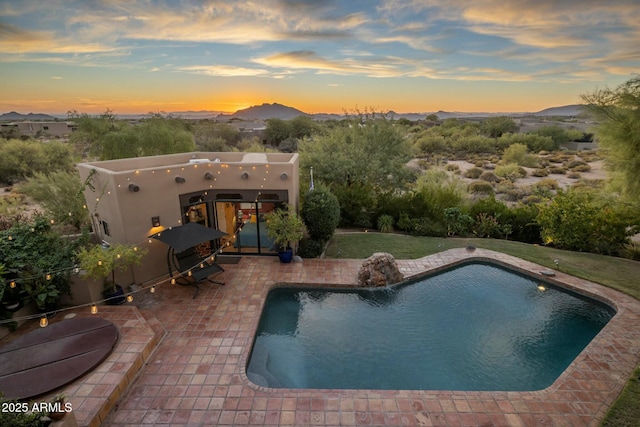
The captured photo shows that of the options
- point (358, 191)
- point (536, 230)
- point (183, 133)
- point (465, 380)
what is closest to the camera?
point (465, 380)

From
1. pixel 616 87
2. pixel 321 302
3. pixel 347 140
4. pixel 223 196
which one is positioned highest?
pixel 616 87

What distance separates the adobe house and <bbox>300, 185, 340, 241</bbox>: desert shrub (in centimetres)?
75

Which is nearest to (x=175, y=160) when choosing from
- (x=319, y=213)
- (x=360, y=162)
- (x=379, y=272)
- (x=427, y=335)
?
(x=319, y=213)

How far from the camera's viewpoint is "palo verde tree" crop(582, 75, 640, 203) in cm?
887

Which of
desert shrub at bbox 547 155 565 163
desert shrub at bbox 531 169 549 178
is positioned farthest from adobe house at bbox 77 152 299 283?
desert shrub at bbox 547 155 565 163

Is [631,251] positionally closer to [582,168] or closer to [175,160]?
[175,160]

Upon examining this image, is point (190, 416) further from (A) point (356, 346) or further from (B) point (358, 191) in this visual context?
(B) point (358, 191)

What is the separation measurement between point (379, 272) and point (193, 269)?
571cm

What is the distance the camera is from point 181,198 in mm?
10109

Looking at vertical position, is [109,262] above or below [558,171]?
above

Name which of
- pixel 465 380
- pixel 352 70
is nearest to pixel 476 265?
pixel 465 380

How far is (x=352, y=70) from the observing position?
2245 centimetres

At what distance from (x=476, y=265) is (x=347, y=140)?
11582mm

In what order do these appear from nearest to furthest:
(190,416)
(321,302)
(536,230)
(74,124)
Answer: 1. (190,416)
2. (321,302)
3. (536,230)
4. (74,124)
